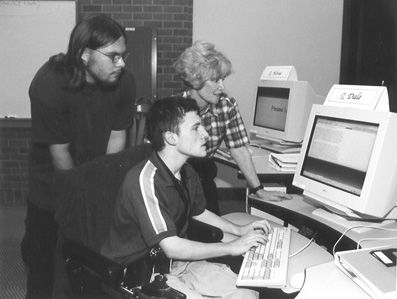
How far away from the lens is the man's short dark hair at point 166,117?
176 cm

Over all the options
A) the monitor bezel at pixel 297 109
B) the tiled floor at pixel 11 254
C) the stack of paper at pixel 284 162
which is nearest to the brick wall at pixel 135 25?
the tiled floor at pixel 11 254

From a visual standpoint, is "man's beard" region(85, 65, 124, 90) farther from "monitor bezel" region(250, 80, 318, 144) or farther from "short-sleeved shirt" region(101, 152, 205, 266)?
"monitor bezel" region(250, 80, 318, 144)

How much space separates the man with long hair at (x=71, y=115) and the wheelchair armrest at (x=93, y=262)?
49cm

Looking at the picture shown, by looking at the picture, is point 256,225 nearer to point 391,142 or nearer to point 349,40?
point 391,142

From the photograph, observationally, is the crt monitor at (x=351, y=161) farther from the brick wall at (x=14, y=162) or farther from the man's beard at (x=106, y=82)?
the brick wall at (x=14, y=162)

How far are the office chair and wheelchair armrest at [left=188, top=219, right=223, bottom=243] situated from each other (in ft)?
0.85

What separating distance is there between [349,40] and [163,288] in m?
4.12

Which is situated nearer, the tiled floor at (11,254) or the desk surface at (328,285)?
the desk surface at (328,285)

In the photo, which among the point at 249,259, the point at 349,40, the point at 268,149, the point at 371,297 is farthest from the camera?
the point at 349,40

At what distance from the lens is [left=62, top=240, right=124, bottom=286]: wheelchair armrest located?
4.77 ft

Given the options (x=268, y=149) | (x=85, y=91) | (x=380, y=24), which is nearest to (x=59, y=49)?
(x=268, y=149)

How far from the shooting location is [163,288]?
4.27 ft

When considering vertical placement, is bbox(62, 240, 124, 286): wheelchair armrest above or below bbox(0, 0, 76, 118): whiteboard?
below

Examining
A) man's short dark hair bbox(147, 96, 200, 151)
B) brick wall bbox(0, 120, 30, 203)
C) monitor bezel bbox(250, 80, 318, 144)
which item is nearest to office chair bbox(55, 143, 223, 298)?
man's short dark hair bbox(147, 96, 200, 151)
